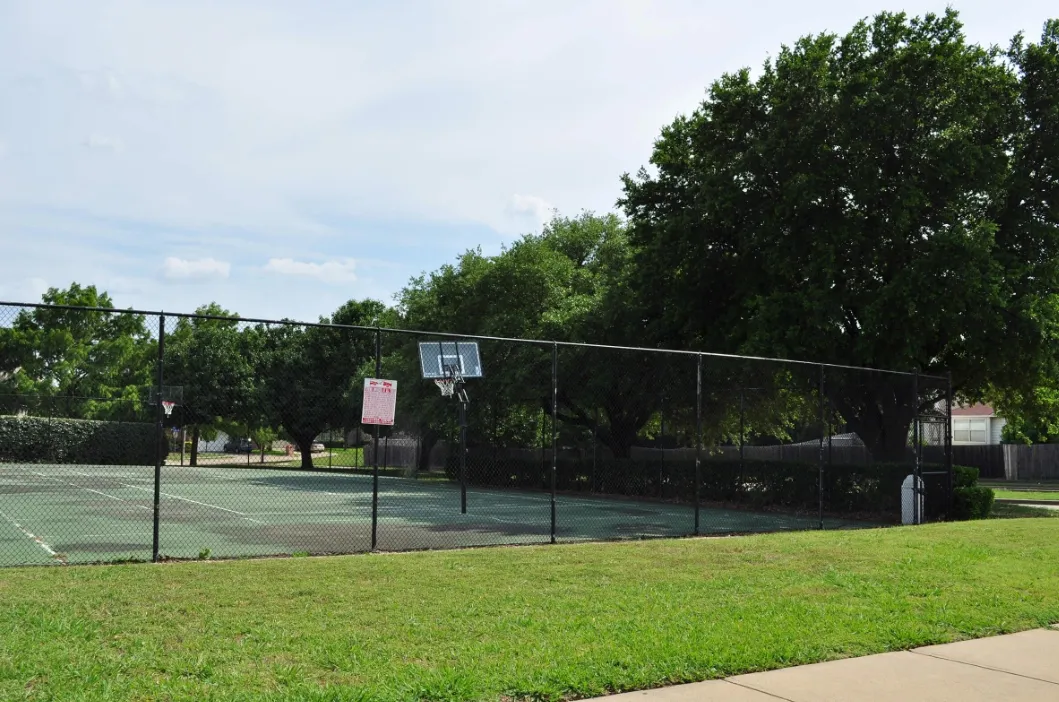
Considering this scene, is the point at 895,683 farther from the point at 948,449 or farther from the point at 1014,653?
the point at 948,449

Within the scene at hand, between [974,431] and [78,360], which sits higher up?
[78,360]

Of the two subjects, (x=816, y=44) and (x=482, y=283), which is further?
(x=482, y=283)

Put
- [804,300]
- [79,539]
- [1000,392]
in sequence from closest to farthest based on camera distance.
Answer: [79,539]
[804,300]
[1000,392]

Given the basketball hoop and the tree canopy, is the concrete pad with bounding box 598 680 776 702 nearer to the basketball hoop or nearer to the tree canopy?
the basketball hoop

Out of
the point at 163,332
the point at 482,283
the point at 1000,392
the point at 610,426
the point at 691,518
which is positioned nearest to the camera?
the point at 163,332

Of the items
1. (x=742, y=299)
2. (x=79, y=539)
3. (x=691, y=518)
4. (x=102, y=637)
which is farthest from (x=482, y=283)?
(x=102, y=637)

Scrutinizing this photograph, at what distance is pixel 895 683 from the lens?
599cm

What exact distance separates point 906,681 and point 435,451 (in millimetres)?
28428

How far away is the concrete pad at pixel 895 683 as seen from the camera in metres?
5.73

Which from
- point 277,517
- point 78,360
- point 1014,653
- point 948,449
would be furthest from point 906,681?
point 78,360

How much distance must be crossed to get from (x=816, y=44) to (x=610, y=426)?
40.6ft

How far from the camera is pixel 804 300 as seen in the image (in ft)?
70.4

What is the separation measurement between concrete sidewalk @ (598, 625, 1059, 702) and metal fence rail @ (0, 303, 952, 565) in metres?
5.93

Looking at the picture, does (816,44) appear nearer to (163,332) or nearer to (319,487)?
(319,487)
